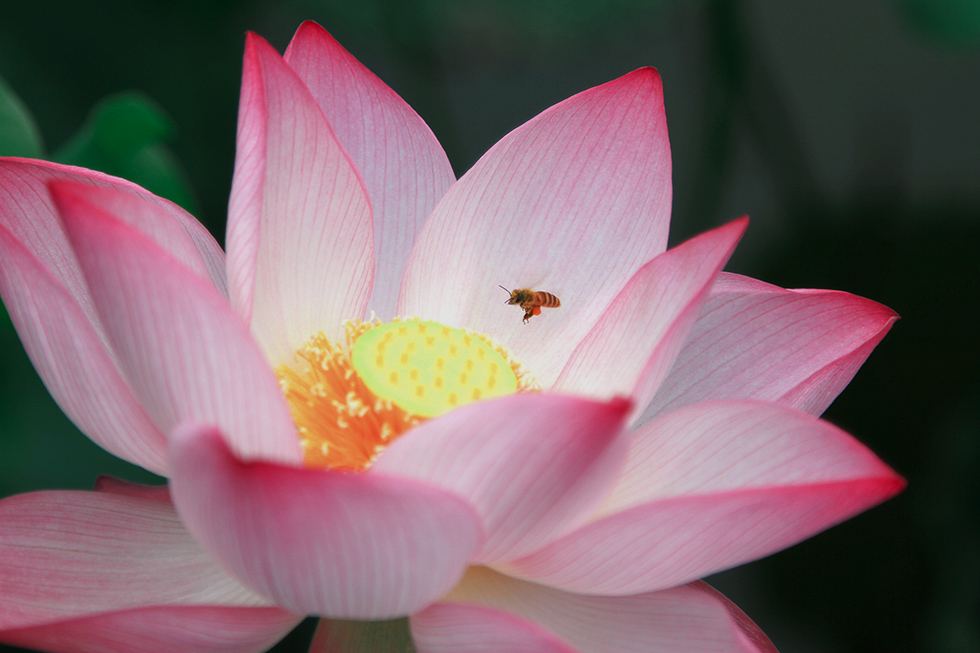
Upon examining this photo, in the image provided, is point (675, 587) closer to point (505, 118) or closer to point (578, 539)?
point (578, 539)

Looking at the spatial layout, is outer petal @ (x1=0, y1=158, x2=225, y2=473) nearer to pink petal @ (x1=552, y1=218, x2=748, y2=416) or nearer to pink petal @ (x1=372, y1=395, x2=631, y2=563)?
pink petal @ (x1=372, y1=395, x2=631, y2=563)

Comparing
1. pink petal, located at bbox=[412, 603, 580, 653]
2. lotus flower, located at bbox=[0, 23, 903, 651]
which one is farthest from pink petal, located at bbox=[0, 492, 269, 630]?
pink petal, located at bbox=[412, 603, 580, 653]

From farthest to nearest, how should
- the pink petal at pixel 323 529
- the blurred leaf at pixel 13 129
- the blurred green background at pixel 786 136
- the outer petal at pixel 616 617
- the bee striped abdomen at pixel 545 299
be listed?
the blurred green background at pixel 786 136 < the blurred leaf at pixel 13 129 < the bee striped abdomen at pixel 545 299 < the outer petal at pixel 616 617 < the pink petal at pixel 323 529

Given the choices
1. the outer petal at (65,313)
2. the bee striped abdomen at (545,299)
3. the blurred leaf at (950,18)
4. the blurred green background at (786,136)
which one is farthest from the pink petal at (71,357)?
the blurred leaf at (950,18)

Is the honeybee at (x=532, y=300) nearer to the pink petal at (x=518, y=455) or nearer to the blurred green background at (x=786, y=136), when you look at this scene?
the pink petal at (x=518, y=455)

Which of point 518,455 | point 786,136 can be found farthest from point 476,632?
point 786,136

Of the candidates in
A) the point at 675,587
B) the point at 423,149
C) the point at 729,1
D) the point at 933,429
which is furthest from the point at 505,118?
the point at 675,587

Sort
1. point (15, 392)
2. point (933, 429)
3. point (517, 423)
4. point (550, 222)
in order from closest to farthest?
point (517, 423), point (550, 222), point (15, 392), point (933, 429)
